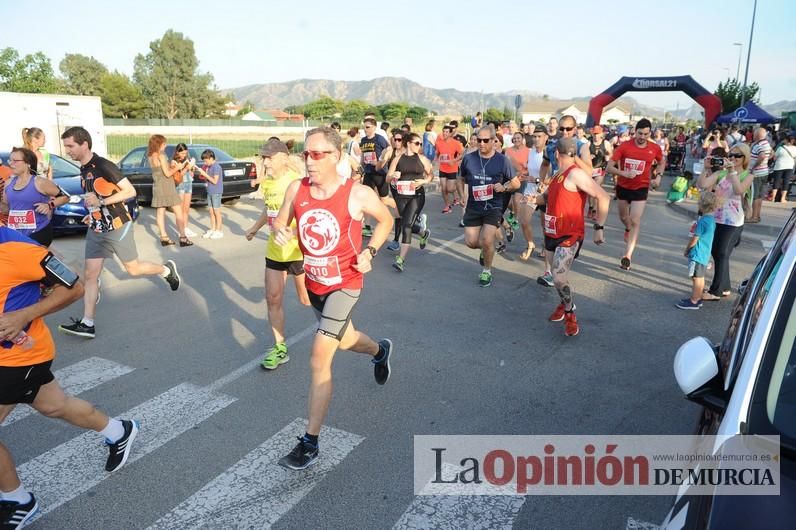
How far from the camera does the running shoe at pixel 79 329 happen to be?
5609 mm

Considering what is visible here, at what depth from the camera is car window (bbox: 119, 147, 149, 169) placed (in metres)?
14.1

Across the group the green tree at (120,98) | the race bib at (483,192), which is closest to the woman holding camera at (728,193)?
the race bib at (483,192)

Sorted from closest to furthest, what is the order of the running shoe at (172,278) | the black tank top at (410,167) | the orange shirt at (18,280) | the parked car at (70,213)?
the orange shirt at (18,280) < the running shoe at (172,278) < the black tank top at (410,167) < the parked car at (70,213)

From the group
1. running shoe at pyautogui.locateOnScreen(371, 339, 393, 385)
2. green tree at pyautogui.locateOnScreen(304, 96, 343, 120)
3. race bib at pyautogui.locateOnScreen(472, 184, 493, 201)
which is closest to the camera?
running shoe at pyautogui.locateOnScreen(371, 339, 393, 385)

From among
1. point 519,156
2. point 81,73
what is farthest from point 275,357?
point 81,73

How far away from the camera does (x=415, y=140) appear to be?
29.1 ft

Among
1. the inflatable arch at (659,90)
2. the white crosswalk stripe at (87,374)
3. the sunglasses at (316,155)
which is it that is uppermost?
the inflatable arch at (659,90)

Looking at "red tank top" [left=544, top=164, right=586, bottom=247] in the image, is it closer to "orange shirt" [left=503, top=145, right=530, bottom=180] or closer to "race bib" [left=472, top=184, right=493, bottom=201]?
"race bib" [left=472, top=184, right=493, bottom=201]

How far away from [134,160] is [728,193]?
521 inches

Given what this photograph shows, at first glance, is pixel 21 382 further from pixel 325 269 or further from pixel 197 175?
pixel 197 175

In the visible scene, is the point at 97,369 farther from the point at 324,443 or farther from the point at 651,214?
the point at 651,214

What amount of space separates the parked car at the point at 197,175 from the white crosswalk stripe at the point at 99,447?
9789 millimetres

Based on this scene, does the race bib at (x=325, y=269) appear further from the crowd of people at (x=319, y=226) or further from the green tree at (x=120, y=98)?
the green tree at (x=120, y=98)

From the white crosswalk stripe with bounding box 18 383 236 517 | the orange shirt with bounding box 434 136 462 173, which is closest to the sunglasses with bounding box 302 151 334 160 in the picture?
the white crosswalk stripe with bounding box 18 383 236 517
